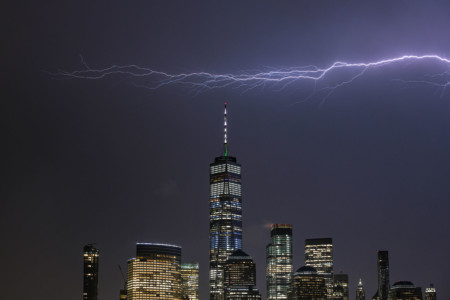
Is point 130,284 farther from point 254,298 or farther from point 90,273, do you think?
point 254,298

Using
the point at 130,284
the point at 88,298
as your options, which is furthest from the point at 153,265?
the point at 88,298

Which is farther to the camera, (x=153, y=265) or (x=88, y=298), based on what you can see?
(x=153, y=265)

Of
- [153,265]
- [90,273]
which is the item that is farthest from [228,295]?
[90,273]

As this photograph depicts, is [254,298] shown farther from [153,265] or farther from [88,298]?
[88,298]

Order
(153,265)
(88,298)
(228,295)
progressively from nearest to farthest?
(88,298) < (153,265) < (228,295)

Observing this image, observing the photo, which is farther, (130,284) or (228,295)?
(228,295)

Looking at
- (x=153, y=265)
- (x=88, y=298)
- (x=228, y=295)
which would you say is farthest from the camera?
(x=228, y=295)
